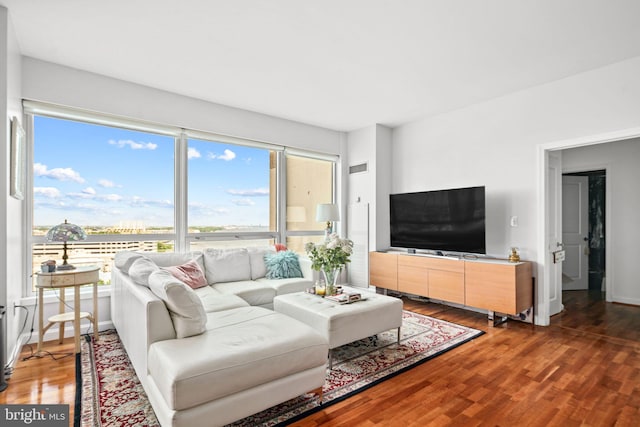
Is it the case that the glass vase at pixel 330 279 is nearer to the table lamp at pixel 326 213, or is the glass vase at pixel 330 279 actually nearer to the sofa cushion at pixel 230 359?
the sofa cushion at pixel 230 359

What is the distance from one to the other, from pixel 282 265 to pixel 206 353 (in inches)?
91.4

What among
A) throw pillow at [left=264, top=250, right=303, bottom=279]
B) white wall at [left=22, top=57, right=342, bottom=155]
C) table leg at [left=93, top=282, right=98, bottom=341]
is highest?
white wall at [left=22, top=57, right=342, bottom=155]

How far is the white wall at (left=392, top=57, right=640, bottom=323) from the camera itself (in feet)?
10.9

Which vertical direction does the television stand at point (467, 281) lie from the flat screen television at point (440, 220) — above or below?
below

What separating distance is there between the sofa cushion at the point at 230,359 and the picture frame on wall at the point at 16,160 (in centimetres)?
188

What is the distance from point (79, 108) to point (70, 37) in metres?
0.84

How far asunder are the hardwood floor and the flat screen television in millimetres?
1207

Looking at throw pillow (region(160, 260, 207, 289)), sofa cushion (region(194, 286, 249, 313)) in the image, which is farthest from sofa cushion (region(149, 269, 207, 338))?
throw pillow (region(160, 260, 207, 289))

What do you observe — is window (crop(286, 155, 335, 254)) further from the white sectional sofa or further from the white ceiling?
the white sectional sofa

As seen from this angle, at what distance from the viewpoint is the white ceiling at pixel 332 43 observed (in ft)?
7.97

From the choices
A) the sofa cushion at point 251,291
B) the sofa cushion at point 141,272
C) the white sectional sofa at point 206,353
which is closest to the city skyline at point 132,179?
the sofa cushion at point 251,291

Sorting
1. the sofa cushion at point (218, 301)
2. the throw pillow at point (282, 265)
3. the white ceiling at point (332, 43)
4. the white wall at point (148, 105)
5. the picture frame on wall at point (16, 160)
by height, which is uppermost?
the white ceiling at point (332, 43)

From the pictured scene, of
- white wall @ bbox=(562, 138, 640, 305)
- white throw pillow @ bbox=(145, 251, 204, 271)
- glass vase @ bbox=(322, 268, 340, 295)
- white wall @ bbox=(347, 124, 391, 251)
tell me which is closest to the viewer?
glass vase @ bbox=(322, 268, 340, 295)

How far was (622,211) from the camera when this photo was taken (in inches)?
185
